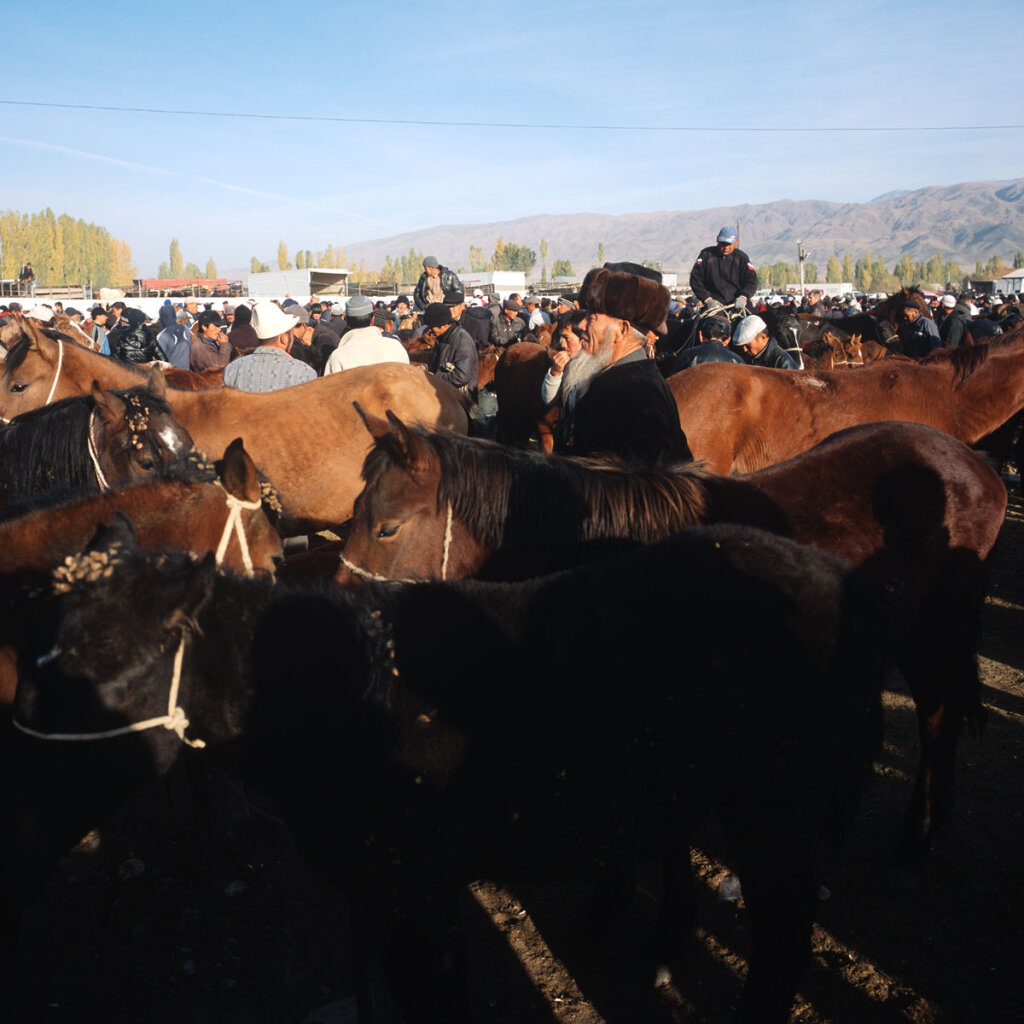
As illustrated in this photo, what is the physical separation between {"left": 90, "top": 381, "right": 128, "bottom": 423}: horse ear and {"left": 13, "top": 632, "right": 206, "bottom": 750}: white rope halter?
2784 millimetres

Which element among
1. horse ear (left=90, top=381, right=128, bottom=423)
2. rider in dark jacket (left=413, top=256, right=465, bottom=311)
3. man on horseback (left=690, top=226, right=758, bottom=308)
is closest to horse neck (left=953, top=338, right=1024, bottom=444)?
man on horseback (left=690, top=226, right=758, bottom=308)

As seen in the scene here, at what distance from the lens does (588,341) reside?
12.5ft

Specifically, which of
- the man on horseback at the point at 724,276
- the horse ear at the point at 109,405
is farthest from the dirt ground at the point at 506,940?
the man on horseback at the point at 724,276

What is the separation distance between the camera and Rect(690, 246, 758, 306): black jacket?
1004 cm

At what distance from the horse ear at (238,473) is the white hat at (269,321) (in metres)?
4.14

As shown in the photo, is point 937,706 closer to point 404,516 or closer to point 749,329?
point 404,516

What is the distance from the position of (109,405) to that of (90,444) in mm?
262

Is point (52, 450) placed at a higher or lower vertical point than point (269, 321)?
lower

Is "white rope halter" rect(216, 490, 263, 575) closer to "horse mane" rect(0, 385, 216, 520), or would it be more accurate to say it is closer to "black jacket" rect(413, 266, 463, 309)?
"horse mane" rect(0, 385, 216, 520)

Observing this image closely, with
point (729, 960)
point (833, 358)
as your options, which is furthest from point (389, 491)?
point (833, 358)

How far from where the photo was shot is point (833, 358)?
34.9 feet

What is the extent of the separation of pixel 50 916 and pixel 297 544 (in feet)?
12.1

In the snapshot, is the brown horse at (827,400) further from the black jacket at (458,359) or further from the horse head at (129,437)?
the black jacket at (458,359)

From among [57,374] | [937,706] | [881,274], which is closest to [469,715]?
[937,706]
